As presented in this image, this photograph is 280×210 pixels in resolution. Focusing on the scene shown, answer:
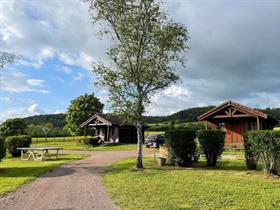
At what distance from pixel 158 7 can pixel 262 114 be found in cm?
1720

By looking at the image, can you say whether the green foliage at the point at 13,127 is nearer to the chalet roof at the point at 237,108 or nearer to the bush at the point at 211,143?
the chalet roof at the point at 237,108

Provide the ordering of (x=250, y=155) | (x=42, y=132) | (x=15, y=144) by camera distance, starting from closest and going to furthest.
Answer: (x=250, y=155)
(x=15, y=144)
(x=42, y=132)

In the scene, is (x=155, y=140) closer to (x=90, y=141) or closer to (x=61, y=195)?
(x=90, y=141)

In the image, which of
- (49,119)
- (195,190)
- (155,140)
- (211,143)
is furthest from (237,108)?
(49,119)

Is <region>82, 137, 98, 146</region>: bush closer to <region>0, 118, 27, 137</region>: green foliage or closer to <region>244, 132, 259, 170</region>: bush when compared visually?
<region>0, 118, 27, 137</region>: green foliage

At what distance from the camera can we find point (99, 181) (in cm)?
1543

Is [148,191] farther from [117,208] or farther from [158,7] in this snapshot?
[158,7]

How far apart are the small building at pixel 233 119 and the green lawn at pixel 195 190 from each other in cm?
1876

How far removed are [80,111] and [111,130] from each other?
19.5 meters

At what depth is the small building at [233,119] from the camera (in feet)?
115

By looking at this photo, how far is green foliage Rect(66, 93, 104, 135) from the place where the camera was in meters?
71.4

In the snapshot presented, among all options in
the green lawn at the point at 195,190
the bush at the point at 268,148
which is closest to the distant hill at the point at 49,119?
the green lawn at the point at 195,190

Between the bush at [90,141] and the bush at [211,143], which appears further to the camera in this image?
the bush at [90,141]

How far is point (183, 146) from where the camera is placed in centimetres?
2011
